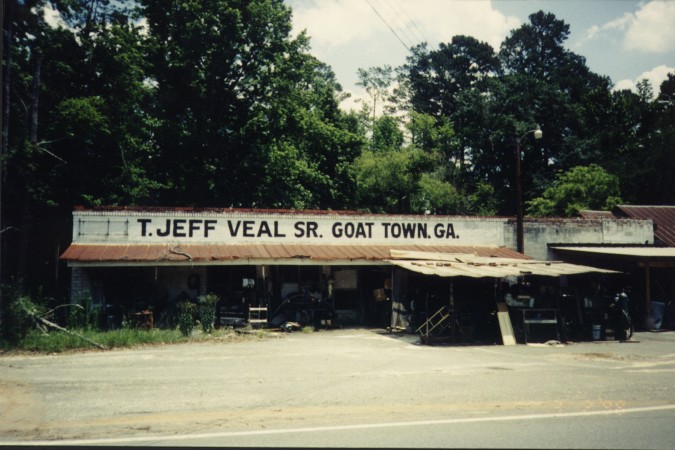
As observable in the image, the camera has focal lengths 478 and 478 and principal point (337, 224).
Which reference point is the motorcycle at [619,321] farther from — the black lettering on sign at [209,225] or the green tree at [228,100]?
the green tree at [228,100]

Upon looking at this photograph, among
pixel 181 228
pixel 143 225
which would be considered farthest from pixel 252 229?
pixel 143 225

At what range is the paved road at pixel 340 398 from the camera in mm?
5949

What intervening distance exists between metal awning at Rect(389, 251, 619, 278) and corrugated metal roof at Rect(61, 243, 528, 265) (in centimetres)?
122

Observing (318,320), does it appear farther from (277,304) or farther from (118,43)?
(118,43)

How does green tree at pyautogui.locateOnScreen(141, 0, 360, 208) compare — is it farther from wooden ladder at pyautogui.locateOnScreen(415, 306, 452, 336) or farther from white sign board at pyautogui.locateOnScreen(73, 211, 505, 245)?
wooden ladder at pyautogui.locateOnScreen(415, 306, 452, 336)

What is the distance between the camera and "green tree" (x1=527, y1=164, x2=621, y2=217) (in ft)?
119

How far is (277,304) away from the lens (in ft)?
60.1

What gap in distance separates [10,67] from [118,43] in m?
5.26

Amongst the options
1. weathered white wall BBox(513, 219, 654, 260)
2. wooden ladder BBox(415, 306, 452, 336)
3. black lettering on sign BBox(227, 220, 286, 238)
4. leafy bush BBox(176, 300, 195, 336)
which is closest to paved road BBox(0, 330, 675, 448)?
leafy bush BBox(176, 300, 195, 336)

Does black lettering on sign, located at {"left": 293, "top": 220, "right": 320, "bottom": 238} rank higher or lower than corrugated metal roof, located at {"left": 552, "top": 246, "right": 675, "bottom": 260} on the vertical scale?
higher

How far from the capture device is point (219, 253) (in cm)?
1681

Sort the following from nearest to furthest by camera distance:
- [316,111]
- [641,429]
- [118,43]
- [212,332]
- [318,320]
Result: [641,429]
[212,332]
[318,320]
[118,43]
[316,111]

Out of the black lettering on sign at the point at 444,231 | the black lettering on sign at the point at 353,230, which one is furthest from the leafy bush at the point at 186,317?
the black lettering on sign at the point at 444,231

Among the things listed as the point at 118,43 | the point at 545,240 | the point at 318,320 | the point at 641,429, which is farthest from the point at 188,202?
the point at 641,429
